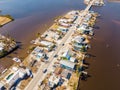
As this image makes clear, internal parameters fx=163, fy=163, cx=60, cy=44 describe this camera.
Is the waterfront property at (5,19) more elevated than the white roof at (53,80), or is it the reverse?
the waterfront property at (5,19)

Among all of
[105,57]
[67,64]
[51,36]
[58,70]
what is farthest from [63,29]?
[58,70]

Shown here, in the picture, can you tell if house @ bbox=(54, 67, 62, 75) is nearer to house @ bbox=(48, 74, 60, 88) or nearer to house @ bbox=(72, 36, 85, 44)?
house @ bbox=(48, 74, 60, 88)

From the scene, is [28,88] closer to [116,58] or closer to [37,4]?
[116,58]

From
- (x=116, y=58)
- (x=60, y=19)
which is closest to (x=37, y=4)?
(x=60, y=19)

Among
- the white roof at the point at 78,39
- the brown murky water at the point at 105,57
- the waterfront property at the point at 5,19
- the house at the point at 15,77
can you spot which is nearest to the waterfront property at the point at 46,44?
the white roof at the point at 78,39

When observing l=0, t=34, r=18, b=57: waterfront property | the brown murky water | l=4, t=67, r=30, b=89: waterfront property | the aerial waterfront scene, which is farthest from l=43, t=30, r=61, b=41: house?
l=4, t=67, r=30, b=89: waterfront property

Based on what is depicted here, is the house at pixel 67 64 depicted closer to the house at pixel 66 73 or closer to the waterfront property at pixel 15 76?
the house at pixel 66 73

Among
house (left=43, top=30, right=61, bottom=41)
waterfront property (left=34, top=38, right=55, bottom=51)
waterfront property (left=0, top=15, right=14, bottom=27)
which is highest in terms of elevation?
waterfront property (left=0, top=15, right=14, bottom=27)

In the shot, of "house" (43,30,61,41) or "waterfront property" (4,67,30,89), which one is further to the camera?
"house" (43,30,61,41)

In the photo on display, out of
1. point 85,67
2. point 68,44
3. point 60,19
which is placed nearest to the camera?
point 85,67
